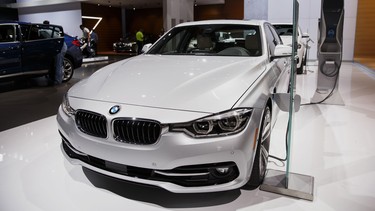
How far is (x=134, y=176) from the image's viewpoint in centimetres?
184

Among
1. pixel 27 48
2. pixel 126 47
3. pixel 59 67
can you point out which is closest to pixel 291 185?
pixel 27 48

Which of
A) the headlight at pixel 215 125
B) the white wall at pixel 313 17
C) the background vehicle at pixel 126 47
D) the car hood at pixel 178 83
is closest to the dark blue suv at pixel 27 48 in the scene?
the car hood at pixel 178 83

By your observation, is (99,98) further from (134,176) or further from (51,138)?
(51,138)

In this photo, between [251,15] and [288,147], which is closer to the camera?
[288,147]

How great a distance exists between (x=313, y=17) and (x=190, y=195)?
1080 cm

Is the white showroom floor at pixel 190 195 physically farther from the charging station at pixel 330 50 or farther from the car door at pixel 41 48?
the car door at pixel 41 48

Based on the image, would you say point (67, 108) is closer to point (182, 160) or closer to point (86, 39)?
point (182, 160)

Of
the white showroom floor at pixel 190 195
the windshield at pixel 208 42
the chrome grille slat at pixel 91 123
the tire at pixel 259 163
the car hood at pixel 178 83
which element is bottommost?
the white showroom floor at pixel 190 195

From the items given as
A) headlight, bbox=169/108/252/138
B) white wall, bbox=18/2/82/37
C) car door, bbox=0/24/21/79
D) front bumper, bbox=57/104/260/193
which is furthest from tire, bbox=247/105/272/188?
white wall, bbox=18/2/82/37

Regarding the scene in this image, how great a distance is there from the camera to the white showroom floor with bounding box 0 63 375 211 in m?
2.03

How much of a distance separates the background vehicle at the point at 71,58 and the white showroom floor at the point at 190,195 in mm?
3670

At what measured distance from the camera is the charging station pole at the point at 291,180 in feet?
6.67

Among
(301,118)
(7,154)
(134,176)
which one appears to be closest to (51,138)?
(7,154)

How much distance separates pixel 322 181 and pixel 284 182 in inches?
12.1
